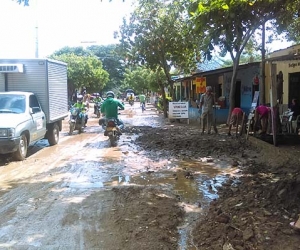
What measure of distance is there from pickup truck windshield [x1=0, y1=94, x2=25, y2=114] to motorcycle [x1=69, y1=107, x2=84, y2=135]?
5.68 m

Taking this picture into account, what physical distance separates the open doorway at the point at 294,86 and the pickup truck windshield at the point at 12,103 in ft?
35.2

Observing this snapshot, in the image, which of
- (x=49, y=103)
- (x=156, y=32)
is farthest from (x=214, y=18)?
(x=156, y=32)

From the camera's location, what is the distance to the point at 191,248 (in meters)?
4.31

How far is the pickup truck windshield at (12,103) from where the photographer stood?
10235mm

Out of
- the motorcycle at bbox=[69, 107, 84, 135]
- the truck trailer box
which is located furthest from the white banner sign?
the truck trailer box

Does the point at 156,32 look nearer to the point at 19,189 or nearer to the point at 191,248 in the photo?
the point at 19,189

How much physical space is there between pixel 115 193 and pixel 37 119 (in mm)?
5281

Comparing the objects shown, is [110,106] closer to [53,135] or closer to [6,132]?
[53,135]

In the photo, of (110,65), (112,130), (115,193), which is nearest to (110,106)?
(112,130)

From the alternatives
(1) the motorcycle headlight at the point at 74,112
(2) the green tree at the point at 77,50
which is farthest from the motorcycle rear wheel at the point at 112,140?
(2) the green tree at the point at 77,50

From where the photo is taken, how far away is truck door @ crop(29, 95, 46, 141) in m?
10.7

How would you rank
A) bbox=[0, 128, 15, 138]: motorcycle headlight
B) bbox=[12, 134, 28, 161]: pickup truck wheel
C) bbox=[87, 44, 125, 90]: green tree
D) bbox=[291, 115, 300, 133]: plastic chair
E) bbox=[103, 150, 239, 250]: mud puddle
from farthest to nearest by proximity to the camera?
bbox=[87, 44, 125, 90]: green tree
bbox=[291, 115, 300, 133]: plastic chair
bbox=[12, 134, 28, 161]: pickup truck wheel
bbox=[0, 128, 15, 138]: motorcycle headlight
bbox=[103, 150, 239, 250]: mud puddle

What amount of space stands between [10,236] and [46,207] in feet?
3.87

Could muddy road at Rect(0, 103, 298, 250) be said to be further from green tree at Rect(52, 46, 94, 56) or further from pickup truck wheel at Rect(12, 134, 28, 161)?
green tree at Rect(52, 46, 94, 56)
